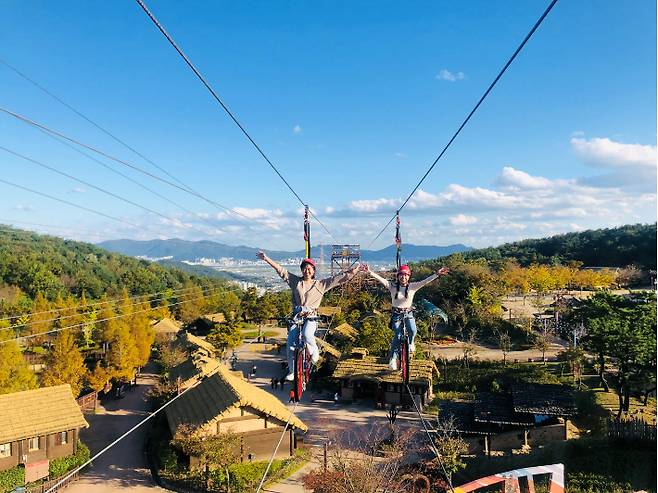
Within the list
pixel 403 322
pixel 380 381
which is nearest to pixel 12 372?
pixel 380 381

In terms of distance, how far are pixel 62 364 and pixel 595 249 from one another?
245 feet

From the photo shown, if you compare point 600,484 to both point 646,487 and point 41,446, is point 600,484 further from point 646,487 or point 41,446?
point 41,446

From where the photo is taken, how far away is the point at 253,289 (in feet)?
188

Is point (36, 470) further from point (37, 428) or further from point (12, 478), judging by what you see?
point (37, 428)

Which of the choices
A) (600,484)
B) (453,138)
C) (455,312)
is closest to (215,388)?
(600,484)

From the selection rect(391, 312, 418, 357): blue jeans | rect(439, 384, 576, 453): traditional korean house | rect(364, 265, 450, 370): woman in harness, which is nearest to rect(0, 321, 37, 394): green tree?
rect(439, 384, 576, 453): traditional korean house

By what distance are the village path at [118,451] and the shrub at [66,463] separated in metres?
0.48

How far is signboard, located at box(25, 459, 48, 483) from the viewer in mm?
16328

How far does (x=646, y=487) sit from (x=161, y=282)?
74.5 m

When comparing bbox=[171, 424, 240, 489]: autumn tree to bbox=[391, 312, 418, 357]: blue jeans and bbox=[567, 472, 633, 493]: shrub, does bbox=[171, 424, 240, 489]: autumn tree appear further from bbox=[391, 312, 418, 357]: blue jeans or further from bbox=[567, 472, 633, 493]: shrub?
bbox=[567, 472, 633, 493]: shrub

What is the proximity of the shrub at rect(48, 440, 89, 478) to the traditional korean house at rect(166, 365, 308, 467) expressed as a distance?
3.73m

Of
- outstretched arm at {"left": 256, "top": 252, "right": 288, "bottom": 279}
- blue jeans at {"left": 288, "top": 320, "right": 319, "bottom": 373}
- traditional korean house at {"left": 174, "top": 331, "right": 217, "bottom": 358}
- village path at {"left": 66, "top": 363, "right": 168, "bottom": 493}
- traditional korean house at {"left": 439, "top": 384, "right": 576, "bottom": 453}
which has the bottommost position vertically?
village path at {"left": 66, "top": 363, "right": 168, "bottom": 493}

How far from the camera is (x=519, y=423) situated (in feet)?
57.0

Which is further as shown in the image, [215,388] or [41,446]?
[215,388]
